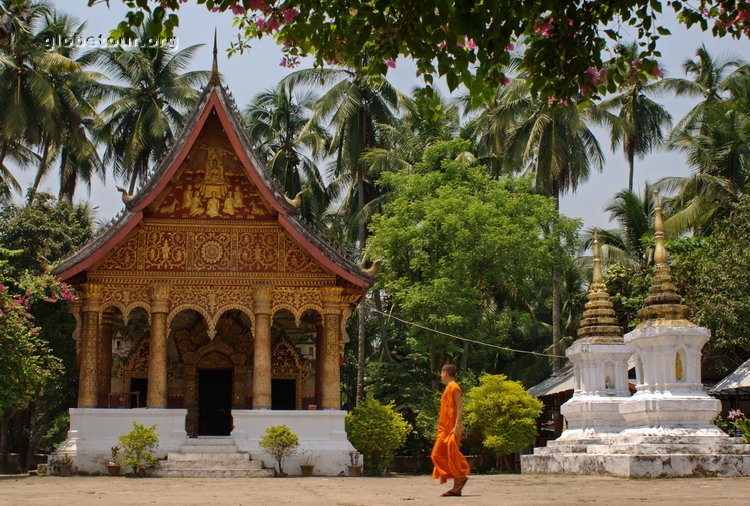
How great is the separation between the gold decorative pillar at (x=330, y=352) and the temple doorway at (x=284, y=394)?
10.5 ft

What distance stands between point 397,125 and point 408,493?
25.4 metres

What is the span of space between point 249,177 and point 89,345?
4.66 meters

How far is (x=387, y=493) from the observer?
12.3 metres

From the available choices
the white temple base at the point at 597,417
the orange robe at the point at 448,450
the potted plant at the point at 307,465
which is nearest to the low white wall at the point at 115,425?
the potted plant at the point at 307,465

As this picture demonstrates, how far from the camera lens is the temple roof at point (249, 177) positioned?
778 inches

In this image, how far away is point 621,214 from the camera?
124ft

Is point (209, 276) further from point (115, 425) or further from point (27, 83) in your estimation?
point (27, 83)

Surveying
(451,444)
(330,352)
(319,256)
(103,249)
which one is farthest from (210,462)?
(451,444)

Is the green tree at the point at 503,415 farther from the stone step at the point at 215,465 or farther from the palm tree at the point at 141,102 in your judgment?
the palm tree at the point at 141,102

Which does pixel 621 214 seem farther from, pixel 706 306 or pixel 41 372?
pixel 41 372

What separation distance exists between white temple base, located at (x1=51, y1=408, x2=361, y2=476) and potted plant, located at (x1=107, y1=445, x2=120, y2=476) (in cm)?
43

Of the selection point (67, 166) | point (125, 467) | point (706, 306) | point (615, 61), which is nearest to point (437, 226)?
point (706, 306)

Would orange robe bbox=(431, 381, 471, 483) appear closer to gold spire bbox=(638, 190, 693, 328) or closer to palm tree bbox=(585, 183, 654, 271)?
gold spire bbox=(638, 190, 693, 328)

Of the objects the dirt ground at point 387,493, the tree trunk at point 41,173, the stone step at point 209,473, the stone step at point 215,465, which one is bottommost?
the stone step at point 209,473
